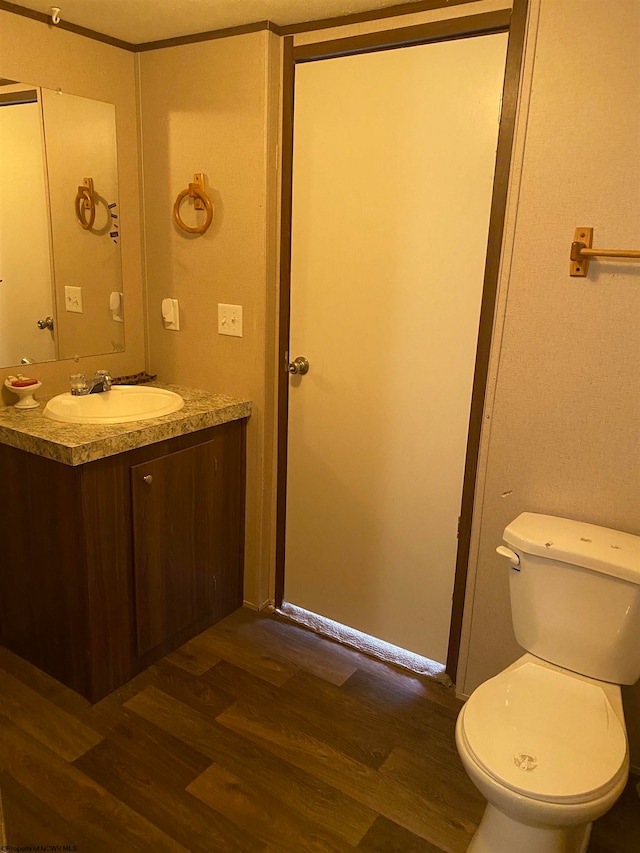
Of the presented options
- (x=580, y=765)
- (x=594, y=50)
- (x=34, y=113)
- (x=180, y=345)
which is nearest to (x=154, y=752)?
(x=580, y=765)

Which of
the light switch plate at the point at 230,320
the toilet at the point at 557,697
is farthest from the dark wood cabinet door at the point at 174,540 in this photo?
the toilet at the point at 557,697

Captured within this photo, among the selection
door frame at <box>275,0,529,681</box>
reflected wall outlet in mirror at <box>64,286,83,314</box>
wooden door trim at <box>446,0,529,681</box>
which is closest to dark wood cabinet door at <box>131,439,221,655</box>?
door frame at <box>275,0,529,681</box>

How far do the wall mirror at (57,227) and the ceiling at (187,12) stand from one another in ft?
0.85

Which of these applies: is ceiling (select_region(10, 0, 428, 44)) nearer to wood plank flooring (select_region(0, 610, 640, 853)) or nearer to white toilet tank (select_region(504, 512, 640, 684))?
white toilet tank (select_region(504, 512, 640, 684))

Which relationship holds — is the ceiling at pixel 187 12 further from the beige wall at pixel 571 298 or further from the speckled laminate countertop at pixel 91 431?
the speckled laminate countertop at pixel 91 431

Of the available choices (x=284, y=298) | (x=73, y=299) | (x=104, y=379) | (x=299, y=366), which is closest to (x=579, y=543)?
(x=299, y=366)

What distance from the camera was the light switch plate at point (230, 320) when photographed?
2.33 metres

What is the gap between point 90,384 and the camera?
2.26 m

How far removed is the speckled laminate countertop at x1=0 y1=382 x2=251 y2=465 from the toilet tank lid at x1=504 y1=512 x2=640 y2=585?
1087 mm

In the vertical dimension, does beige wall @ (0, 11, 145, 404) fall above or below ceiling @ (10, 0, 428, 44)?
below

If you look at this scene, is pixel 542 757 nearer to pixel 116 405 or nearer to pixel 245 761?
pixel 245 761

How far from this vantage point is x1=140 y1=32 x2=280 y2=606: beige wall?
2.15 metres

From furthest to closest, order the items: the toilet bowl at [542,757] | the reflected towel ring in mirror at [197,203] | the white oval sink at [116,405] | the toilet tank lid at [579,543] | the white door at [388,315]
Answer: the reflected towel ring in mirror at [197,203]
the white oval sink at [116,405]
the white door at [388,315]
the toilet tank lid at [579,543]
the toilet bowl at [542,757]

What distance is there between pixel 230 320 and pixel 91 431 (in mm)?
718
